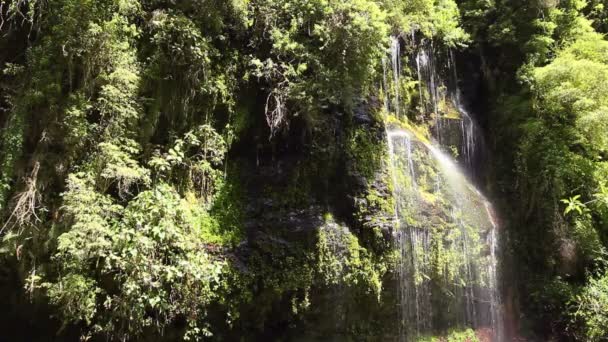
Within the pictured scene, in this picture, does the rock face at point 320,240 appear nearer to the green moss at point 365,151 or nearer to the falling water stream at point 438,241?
the green moss at point 365,151

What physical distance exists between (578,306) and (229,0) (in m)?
8.84

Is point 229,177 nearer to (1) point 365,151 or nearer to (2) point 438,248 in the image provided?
(1) point 365,151

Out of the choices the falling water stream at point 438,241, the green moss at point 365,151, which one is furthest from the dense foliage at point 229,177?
the falling water stream at point 438,241

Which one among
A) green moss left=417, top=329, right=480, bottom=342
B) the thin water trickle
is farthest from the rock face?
green moss left=417, top=329, right=480, bottom=342

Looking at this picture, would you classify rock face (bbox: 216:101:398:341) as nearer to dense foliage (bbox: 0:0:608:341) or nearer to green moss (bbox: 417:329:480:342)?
dense foliage (bbox: 0:0:608:341)

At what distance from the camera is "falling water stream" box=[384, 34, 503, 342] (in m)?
7.86

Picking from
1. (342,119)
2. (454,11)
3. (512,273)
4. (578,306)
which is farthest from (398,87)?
(578,306)

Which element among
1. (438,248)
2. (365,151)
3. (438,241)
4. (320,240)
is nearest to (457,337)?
(438,248)

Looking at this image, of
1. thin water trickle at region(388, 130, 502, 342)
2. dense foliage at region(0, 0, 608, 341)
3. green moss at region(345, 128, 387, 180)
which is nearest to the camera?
dense foliage at region(0, 0, 608, 341)

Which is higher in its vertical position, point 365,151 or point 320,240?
point 365,151

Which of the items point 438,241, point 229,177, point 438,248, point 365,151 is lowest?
point 438,248

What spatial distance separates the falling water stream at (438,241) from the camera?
25.8 ft

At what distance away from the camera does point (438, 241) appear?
8.17 meters

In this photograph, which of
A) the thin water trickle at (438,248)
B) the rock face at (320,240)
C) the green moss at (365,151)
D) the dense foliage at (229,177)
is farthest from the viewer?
the green moss at (365,151)
